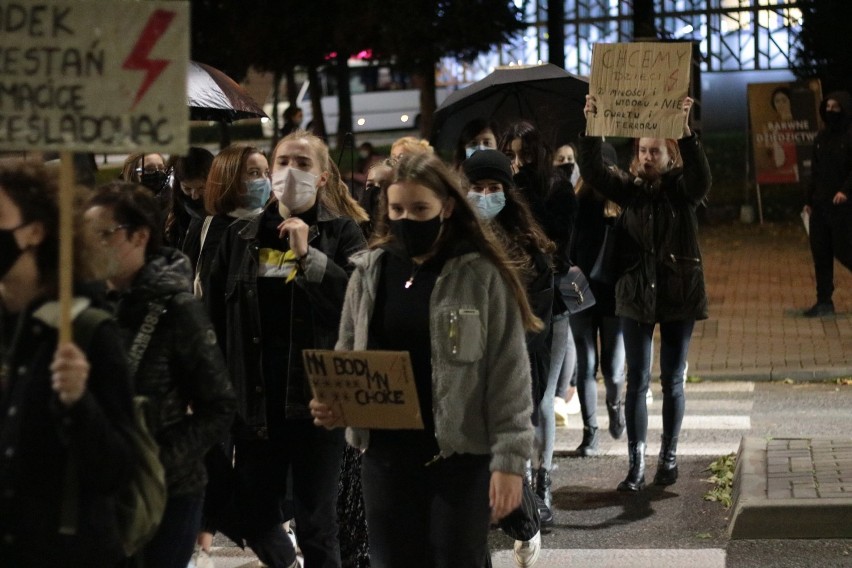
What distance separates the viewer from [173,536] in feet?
14.0

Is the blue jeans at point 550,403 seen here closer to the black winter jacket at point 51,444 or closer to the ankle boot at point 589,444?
the ankle boot at point 589,444

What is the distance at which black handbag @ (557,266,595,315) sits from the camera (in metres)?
7.62

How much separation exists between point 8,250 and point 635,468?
5146 millimetres

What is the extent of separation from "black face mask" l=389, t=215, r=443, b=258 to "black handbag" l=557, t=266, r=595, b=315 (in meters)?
3.03

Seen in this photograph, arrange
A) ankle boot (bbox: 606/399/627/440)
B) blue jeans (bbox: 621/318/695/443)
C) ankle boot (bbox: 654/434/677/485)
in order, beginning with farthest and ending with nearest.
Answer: ankle boot (bbox: 606/399/627/440)
ankle boot (bbox: 654/434/677/485)
blue jeans (bbox: 621/318/695/443)

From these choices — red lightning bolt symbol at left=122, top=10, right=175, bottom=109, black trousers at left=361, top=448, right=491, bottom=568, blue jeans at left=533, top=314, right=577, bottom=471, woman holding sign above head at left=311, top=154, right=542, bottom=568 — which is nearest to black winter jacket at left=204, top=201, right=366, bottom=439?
woman holding sign above head at left=311, top=154, right=542, bottom=568

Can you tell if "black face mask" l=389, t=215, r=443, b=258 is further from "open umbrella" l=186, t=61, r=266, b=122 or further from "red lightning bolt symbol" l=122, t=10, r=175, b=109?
"open umbrella" l=186, t=61, r=266, b=122

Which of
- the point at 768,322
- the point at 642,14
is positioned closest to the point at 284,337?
the point at 768,322

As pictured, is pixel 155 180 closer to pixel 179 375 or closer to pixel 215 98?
pixel 215 98

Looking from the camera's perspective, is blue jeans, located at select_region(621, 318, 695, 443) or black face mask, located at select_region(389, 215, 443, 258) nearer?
black face mask, located at select_region(389, 215, 443, 258)

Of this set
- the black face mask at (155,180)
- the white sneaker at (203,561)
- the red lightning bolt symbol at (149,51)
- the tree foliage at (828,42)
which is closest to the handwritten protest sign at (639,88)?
the black face mask at (155,180)

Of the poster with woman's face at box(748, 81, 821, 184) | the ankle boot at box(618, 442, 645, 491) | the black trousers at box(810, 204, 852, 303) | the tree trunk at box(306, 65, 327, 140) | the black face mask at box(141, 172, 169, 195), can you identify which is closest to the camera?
the ankle boot at box(618, 442, 645, 491)

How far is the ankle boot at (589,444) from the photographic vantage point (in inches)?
361

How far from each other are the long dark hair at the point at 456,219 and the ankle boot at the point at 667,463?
3.72m
